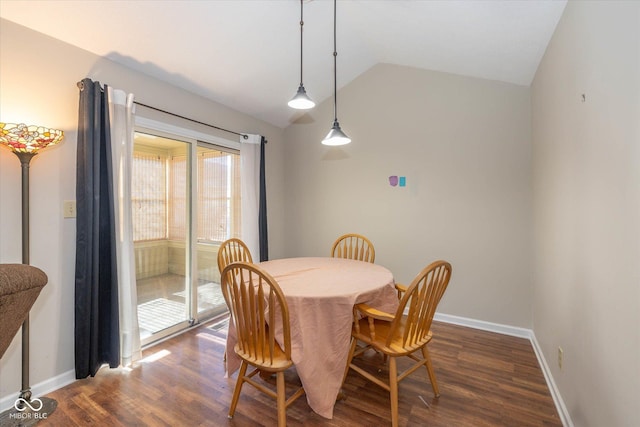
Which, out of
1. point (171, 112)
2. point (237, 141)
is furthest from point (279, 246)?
point (171, 112)

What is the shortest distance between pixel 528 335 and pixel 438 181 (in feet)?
5.82

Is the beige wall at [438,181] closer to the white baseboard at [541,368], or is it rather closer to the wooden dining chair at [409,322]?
the white baseboard at [541,368]

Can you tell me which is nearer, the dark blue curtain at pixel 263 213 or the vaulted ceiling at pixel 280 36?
the vaulted ceiling at pixel 280 36

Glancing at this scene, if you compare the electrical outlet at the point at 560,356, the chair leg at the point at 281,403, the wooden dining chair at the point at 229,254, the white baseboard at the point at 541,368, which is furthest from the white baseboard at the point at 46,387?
the electrical outlet at the point at 560,356

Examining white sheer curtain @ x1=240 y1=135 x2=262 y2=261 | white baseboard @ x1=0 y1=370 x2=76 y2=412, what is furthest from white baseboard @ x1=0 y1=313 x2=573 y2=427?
white sheer curtain @ x1=240 y1=135 x2=262 y2=261

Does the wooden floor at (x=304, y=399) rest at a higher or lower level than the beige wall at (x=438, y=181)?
lower

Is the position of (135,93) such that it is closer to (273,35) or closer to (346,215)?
(273,35)

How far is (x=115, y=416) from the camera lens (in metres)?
1.79

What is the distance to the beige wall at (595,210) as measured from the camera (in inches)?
42.4

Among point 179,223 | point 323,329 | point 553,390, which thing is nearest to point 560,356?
point 553,390

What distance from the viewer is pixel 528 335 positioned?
2.89 meters

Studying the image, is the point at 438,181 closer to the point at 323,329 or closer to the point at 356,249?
the point at 356,249

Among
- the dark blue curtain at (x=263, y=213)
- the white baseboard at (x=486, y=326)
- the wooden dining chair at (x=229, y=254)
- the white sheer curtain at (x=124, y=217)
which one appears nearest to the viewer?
the white sheer curtain at (x=124, y=217)

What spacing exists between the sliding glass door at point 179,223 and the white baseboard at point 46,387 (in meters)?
0.72
